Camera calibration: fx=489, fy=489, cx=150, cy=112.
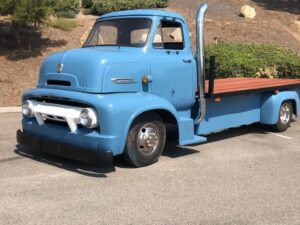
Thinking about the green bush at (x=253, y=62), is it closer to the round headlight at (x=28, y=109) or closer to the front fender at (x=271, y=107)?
the front fender at (x=271, y=107)

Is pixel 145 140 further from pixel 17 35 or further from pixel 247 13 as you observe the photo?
pixel 247 13

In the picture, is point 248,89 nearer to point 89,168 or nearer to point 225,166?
point 225,166

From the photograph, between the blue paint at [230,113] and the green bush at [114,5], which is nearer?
the blue paint at [230,113]

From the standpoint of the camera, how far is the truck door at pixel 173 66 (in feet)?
22.8

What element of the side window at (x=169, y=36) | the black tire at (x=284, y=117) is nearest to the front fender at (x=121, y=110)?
the side window at (x=169, y=36)

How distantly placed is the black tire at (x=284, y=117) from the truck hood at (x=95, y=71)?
3.63 m

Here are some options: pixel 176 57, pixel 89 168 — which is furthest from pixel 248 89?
pixel 89 168

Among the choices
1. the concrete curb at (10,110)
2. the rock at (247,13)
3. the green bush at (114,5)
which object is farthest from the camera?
the rock at (247,13)

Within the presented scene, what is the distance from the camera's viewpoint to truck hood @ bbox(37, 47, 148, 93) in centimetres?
629

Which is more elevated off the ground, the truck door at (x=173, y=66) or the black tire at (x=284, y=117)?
the truck door at (x=173, y=66)

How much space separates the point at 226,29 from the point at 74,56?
53.4 ft

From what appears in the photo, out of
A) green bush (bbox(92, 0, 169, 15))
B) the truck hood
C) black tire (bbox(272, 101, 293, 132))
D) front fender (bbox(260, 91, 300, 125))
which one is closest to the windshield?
the truck hood

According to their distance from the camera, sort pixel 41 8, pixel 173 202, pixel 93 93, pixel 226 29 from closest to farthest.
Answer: pixel 173 202, pixel 93 93, pixel 41 8, pixel 226 29

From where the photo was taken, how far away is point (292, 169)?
6.71 metres
